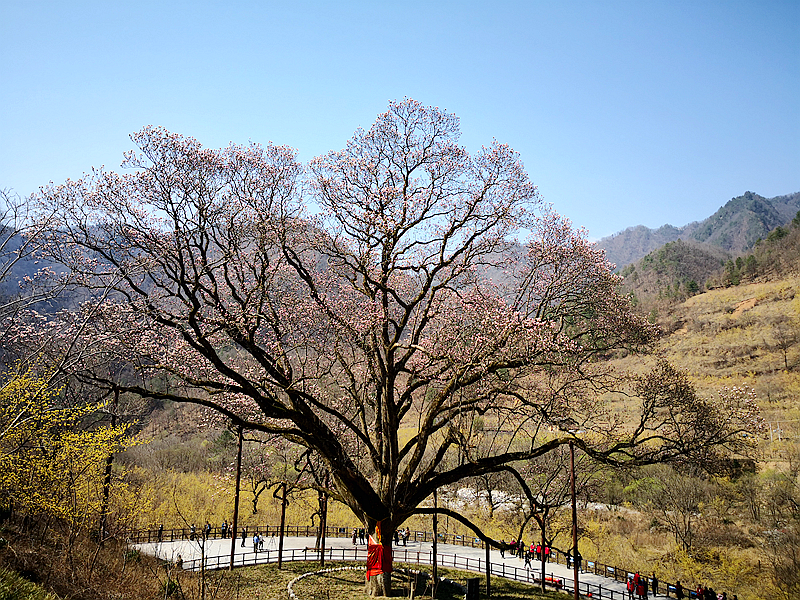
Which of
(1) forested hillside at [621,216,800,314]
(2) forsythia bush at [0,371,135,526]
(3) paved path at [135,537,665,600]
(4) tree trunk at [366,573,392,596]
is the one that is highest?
(1) forested hillside at [621,216,800,314]

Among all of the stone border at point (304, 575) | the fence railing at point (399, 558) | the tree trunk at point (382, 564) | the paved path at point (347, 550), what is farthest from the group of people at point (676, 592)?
the stone border at point (304, 575)

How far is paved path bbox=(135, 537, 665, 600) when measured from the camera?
23.6 m

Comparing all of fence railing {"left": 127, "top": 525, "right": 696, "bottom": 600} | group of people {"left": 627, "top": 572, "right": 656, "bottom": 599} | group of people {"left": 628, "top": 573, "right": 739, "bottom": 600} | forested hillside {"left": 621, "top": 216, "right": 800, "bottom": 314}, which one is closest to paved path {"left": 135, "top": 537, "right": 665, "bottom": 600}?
fence railing {"left": 127, "top": 525, "right": 696, "bottom": 600}

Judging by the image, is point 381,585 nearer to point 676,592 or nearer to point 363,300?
point 363,300

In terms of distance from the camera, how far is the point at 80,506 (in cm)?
1516

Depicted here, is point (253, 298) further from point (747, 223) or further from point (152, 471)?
point (747, 223)

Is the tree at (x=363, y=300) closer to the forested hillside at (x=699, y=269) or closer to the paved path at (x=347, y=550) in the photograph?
the paved path at (x=347, y=550)

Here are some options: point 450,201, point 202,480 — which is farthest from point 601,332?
point 202,480

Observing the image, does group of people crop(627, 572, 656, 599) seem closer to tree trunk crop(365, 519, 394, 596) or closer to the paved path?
the paved path

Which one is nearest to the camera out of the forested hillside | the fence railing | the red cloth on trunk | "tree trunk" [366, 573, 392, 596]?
the red cloth on trunk

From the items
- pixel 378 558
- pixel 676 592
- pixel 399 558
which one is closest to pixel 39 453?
pixel 378 558

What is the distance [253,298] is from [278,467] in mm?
28030

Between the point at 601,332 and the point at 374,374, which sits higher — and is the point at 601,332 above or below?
above

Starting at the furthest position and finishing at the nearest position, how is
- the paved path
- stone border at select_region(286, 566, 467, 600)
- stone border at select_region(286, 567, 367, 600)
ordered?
the paved path → stone border at select_region(286, 566, 467, 600) → stone border at select_region(286, 567, 367, 600)
